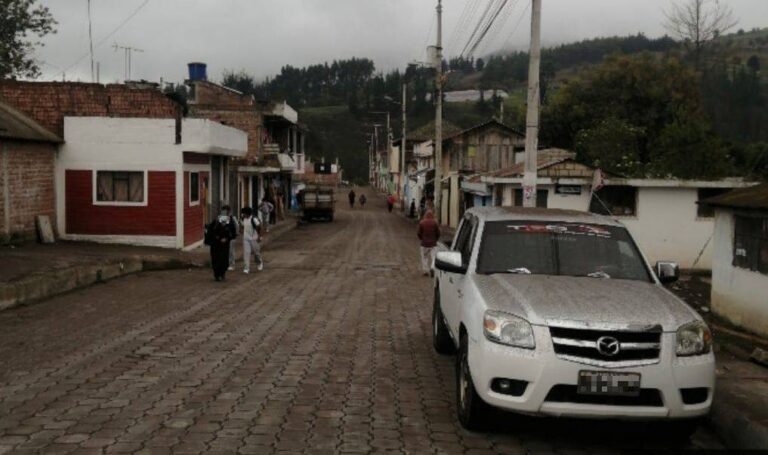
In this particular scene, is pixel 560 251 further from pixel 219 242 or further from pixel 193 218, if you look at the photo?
pixel 193 218

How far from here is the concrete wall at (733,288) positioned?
12.3m

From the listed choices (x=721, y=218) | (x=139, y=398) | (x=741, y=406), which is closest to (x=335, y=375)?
(x=139, y=398)

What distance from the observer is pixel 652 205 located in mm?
24562

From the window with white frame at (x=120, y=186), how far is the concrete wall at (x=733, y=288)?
16784 millimetres

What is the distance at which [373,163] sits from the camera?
14800cm

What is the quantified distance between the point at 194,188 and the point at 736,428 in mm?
21668

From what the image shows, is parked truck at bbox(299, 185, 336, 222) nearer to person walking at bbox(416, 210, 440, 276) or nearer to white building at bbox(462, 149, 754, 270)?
white building at bbox(462, 149, 754, 270)

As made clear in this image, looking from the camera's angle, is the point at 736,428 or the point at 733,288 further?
the point at 733,288

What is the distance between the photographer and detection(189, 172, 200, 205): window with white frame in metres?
25.0

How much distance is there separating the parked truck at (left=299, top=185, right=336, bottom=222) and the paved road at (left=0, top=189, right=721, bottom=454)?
118 feet

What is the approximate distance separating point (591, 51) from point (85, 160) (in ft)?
571

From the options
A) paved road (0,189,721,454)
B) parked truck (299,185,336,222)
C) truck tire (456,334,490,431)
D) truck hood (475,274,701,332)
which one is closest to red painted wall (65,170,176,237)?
paved road (0,189,721,454)

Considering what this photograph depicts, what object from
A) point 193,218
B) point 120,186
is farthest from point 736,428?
point 193,218

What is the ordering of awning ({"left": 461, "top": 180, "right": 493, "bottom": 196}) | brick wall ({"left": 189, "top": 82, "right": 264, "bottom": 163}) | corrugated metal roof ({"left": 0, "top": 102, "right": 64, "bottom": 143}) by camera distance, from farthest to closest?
brick wall ({"left": 189, "top": 82, "right": 264, "bottom": 163})
awning ({"left": 461, "top": 180, "right": 493, "bottom": 196})
corrugated metal roof ({"left": 0, "top": 102, "right": 64, "bottom": 143})
